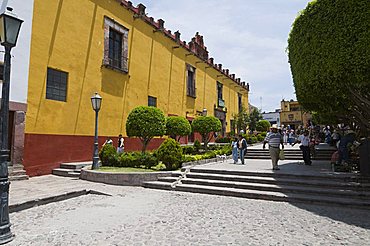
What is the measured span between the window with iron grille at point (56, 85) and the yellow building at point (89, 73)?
0.04m

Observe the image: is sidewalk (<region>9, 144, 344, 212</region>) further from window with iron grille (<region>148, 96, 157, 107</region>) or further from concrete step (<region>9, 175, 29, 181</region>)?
window with iron grille (<region>148, 96, 157, 107</region>)

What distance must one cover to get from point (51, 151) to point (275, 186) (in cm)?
869

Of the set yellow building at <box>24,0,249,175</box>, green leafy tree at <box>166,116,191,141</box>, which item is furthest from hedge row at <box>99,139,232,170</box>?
green leafy tree at <box>166,116,191,141</box>

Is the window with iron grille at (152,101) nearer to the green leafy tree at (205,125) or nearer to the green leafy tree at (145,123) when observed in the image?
the green leafy tree at (205,125)

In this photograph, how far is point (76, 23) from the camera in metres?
12.3

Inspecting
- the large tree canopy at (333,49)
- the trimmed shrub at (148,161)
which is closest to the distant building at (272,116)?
the trimmed shrub at (148,161)

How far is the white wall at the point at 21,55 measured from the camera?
9.71 meters

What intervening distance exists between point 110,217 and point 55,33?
9.02 metres

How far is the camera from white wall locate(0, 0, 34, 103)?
31.9 ft

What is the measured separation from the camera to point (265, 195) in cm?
736

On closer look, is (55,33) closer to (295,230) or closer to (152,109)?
(152,109)

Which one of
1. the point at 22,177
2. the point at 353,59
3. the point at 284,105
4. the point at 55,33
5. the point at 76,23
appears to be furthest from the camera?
the point at 284,105

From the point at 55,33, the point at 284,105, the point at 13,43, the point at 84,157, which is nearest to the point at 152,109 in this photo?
the point at 84,157

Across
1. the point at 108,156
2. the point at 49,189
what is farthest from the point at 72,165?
the point at 49,189
